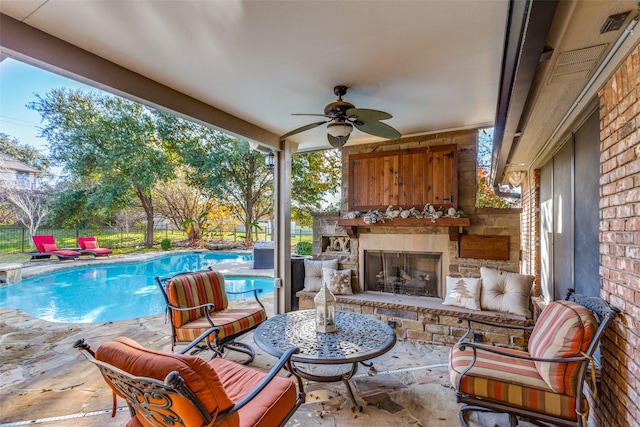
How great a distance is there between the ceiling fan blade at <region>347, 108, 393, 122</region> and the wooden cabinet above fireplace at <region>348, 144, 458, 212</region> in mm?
1703

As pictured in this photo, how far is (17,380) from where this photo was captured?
2.64 metres

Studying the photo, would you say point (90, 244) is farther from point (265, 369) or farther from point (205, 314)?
point (265, 369)

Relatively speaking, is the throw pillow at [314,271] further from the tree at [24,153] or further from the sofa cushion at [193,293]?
the tree at [24,153]

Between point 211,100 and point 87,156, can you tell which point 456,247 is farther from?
point 87,156

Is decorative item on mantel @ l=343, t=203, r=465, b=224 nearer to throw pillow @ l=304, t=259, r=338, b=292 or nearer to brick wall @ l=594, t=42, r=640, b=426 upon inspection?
throw pillow @ l=304, t=259, r=338, b=292

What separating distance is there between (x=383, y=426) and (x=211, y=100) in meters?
3.19

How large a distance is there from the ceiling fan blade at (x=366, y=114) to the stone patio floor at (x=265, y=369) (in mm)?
2268

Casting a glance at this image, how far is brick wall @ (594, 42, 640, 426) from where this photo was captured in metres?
1.48

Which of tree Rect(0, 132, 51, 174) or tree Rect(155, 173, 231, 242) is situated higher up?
tree Rect(0, 132, 51, 174)

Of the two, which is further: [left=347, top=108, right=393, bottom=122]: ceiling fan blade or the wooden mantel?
the wooden mantel

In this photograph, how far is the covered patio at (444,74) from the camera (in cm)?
153

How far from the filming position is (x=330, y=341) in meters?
2.39

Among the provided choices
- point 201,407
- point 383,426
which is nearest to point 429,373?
point 383,426

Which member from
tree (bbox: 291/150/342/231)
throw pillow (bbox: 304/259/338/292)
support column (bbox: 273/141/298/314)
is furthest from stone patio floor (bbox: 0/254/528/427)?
tree (bbox: 291/150/342/231)
